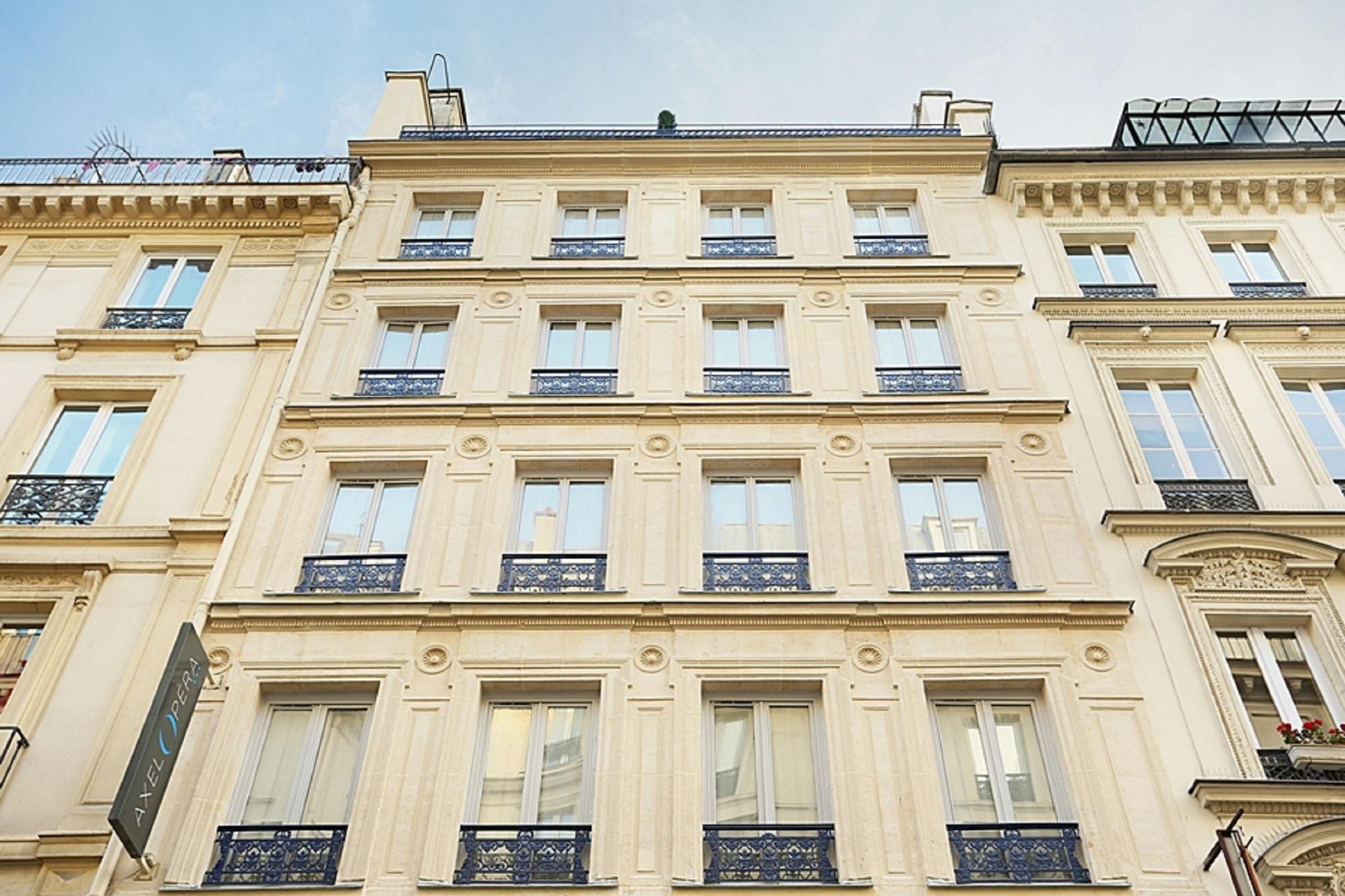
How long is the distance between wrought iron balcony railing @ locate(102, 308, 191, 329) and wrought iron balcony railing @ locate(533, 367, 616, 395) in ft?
14.7

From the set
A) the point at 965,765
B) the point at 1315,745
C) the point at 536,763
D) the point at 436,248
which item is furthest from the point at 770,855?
the point at 436,248

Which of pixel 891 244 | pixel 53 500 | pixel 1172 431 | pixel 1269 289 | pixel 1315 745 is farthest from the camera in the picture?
pixel 891 244

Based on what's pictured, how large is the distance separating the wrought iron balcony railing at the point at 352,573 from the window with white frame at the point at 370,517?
0.20 m

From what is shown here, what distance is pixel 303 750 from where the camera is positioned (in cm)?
950

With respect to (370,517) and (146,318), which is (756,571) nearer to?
(370,517)

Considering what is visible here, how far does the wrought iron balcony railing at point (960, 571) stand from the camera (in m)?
10.5

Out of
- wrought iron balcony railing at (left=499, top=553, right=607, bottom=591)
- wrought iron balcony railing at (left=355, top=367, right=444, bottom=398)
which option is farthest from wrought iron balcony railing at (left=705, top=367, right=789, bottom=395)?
wrought iron balcony railing at (left=355, top=367, right=444, bottom=398)

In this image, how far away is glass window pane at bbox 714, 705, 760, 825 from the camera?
356 inches

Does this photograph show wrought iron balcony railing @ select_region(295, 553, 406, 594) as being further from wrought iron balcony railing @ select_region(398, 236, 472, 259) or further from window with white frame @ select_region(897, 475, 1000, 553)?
wrought iron balcony railing @ select_region(398, 236, 472, 259)

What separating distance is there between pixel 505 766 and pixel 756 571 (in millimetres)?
3017

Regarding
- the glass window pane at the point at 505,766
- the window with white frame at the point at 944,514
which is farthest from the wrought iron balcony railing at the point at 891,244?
the glass window pane at the point at 505,766

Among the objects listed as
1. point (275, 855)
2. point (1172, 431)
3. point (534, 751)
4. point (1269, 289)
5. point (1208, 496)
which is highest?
point (1269, 289)

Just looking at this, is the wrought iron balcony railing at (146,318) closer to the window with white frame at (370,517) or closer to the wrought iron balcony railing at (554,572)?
the window with white frame at (370,517)

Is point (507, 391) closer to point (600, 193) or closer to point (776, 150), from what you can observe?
point (600, 193)
